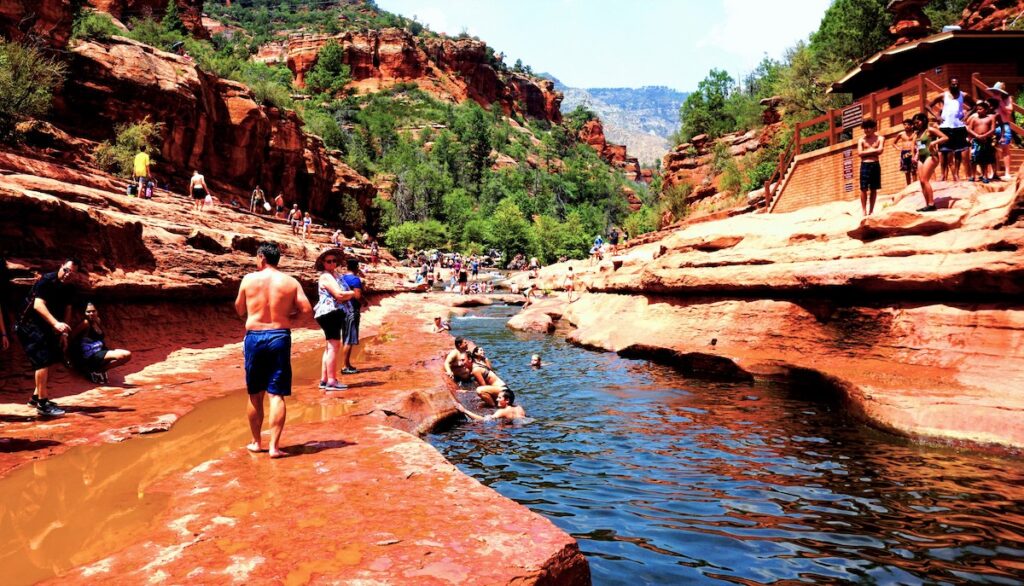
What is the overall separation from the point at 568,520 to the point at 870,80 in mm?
23492

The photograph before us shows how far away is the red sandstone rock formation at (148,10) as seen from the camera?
194ft

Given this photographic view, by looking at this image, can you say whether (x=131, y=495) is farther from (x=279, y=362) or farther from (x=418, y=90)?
(x=418, y=90)

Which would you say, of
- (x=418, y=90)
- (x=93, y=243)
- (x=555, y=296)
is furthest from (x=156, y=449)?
(x=418, y=90)

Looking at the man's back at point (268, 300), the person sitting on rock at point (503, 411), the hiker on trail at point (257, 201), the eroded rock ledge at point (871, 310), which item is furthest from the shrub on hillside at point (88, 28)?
the eroded rock ledge at point (871, 310)

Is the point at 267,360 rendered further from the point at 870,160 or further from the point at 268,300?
the point at 870,160

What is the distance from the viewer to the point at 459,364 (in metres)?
10.3

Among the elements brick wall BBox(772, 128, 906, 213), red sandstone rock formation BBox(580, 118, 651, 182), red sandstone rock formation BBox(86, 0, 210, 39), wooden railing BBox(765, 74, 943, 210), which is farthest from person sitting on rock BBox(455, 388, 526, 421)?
red sandstone rock formation BBox(580, 118, 651, 182)

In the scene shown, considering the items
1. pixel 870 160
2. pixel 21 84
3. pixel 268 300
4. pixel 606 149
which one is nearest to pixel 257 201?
pixel 21 84

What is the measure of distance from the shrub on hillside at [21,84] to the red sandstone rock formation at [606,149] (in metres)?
122

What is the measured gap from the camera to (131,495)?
4.24m

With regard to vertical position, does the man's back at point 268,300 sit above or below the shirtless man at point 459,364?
above

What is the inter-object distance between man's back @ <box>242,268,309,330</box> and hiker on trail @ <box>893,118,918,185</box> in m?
14.1

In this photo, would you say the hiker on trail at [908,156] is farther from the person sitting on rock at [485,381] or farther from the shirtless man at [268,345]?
the shirtless man at [268,345]

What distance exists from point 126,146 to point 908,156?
2844cm
